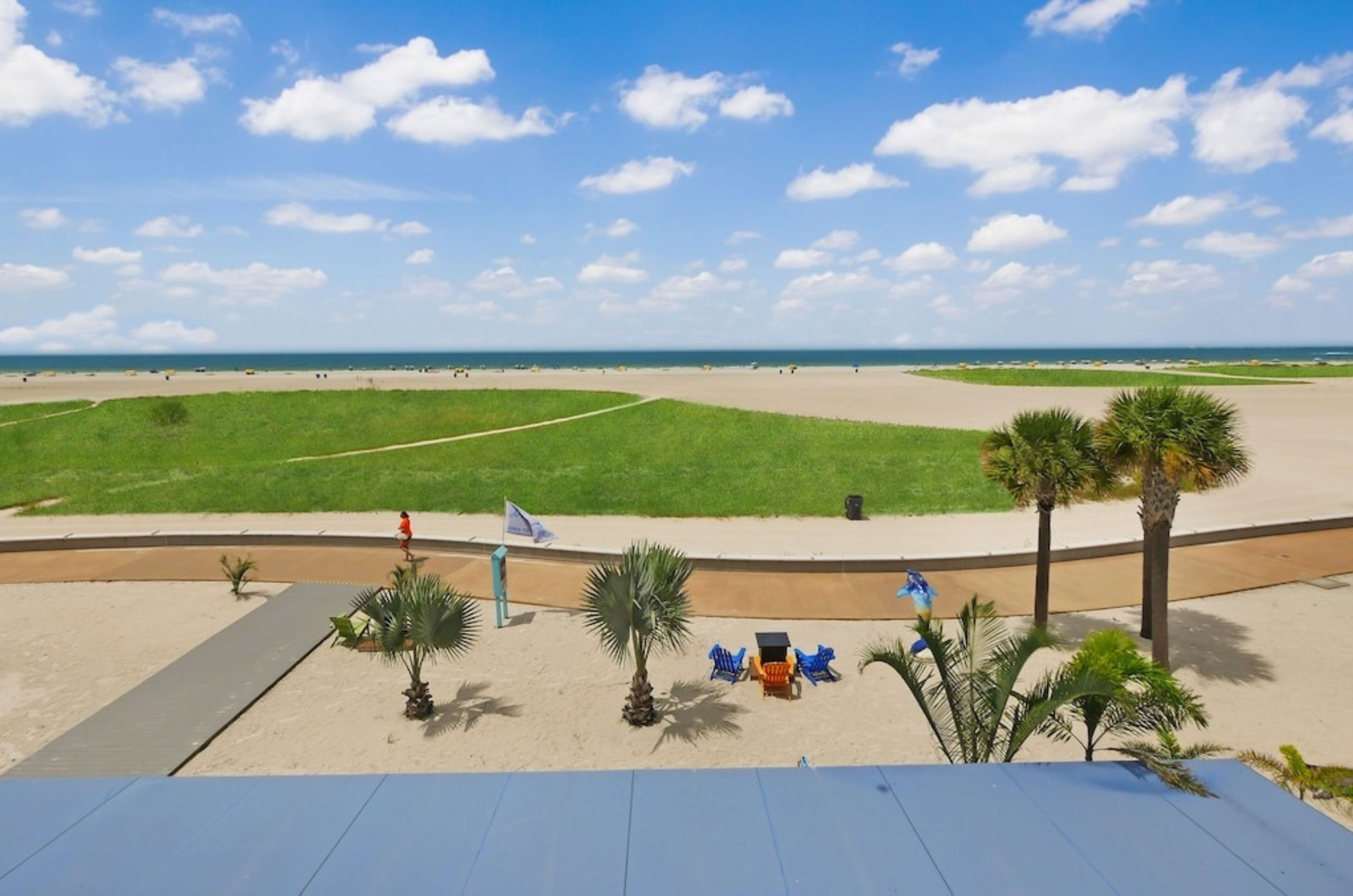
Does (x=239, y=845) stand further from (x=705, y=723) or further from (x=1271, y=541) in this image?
(x=1271, y=541)

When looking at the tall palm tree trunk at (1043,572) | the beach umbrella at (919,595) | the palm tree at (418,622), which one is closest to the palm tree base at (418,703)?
the palm tree at (418,622)

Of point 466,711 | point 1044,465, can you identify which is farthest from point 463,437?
point 1044,465

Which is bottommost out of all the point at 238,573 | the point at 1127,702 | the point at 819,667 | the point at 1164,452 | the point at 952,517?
the point at 819,667

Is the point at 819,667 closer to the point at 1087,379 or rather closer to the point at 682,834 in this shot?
the point at 682,834

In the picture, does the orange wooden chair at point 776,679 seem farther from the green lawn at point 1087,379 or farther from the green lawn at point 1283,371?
the green lawn at point 1283,371

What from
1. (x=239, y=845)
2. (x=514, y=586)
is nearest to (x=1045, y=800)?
(x=239, y=845)
